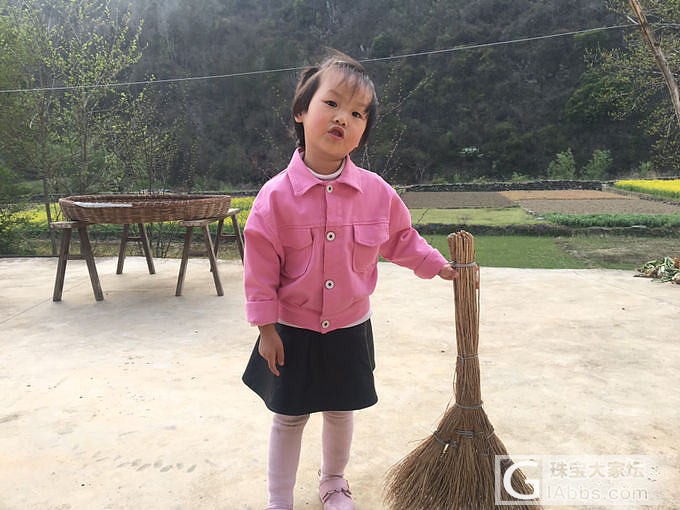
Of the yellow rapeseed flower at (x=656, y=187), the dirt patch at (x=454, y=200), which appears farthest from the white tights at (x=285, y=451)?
the yellow rapeseed flower at (x=656, y=187)

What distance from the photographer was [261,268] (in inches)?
49.5

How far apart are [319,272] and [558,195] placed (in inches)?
488

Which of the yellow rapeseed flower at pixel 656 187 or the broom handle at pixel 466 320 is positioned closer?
the broom handle at pixel 466 320

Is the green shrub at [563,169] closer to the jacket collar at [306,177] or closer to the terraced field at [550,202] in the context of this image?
the terraced field at [550,202]

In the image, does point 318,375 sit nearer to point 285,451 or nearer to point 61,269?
point 285,451

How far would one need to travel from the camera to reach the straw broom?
4.46 ft

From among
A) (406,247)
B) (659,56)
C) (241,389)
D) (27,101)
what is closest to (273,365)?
(406,247)

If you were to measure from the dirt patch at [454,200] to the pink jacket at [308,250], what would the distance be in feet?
30.7

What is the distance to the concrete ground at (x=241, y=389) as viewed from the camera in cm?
153

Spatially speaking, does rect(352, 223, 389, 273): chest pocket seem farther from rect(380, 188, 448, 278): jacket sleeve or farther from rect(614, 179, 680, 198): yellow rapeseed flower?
rect(614, 179, 680, 198): yellow rapeseed flower

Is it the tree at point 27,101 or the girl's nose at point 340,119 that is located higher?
the tree at point 27,101

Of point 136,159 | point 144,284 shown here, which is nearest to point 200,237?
point 136,159

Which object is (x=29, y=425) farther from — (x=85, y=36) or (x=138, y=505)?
(x=85, y=36)

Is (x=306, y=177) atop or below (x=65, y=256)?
atop
